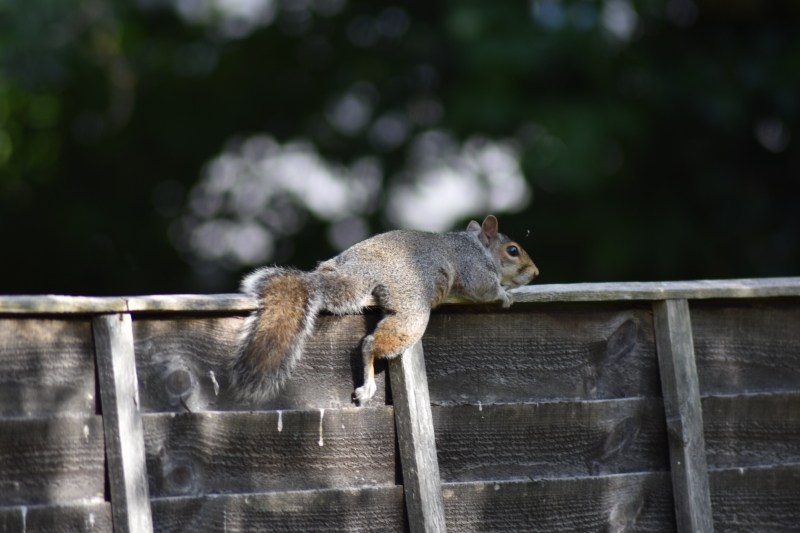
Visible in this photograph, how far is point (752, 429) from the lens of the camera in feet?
5.99

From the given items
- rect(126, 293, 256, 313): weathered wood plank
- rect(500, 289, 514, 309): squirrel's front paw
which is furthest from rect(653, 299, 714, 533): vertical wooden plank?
rect(126, 293, 256, 313): weathered wood plank

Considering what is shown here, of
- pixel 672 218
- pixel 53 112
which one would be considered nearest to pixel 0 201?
pixel 53 112

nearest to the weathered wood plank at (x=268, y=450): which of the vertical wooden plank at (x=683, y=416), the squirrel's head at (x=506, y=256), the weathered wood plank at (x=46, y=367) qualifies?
the weathered wood plank at (x=46, y=367)

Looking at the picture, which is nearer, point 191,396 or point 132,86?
point 191,396

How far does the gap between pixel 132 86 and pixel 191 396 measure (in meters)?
5.57

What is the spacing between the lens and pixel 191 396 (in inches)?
56.5

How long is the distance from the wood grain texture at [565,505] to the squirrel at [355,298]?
0.30 metres

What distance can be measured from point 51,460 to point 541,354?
36.7 inches

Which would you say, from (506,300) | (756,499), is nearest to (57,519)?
(506,300)

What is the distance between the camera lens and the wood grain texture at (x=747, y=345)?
1827mm

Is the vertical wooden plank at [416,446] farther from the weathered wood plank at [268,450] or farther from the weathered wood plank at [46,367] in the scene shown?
the weathered wood plank at [46,367]

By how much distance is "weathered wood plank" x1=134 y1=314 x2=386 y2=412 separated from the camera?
143 centimetres

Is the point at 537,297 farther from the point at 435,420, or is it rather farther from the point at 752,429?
the point at 752,429

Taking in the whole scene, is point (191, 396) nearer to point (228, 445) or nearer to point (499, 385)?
point (228, 445)
